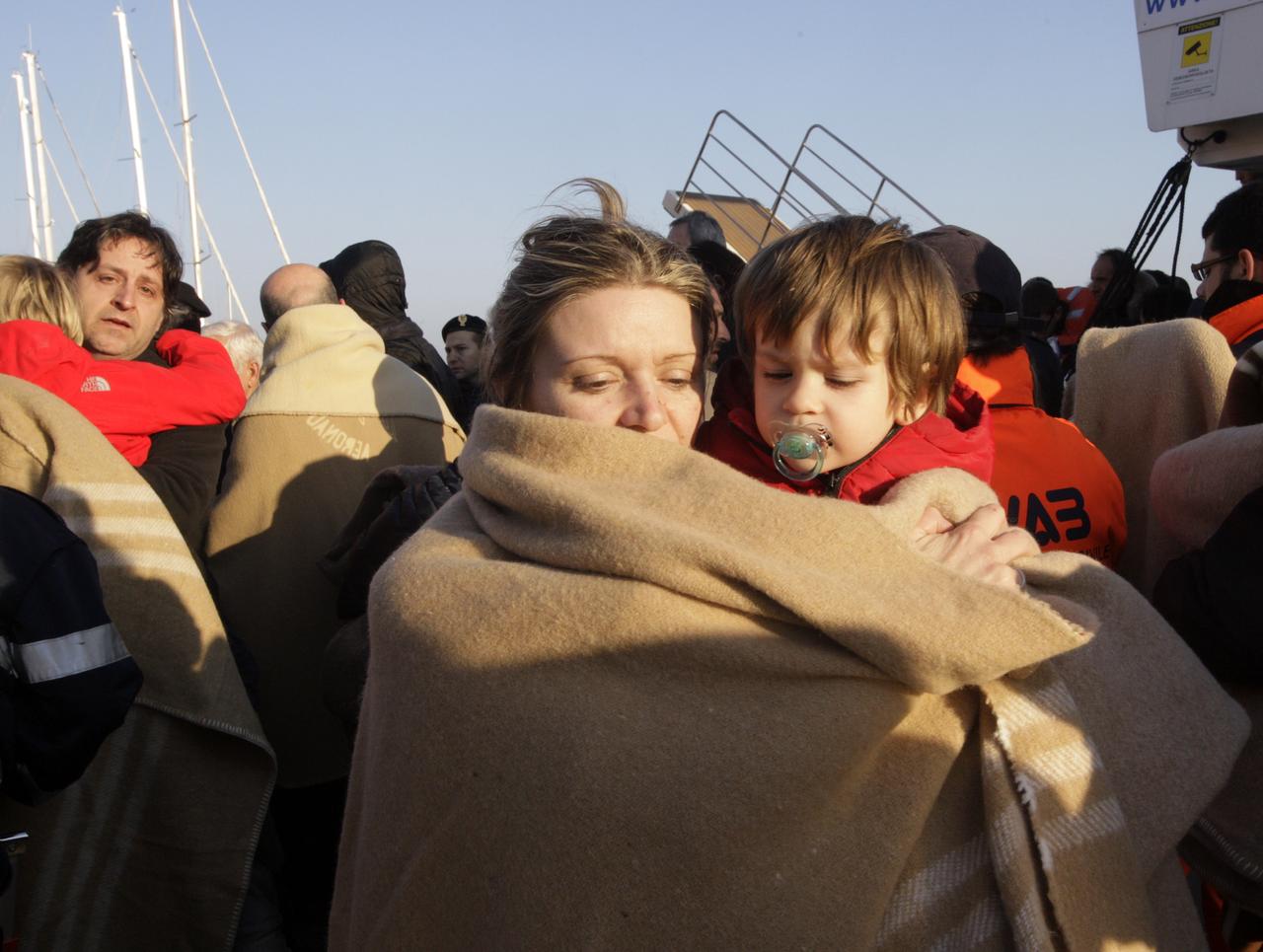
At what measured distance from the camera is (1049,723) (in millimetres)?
1457

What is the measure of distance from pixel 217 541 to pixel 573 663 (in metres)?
2.70

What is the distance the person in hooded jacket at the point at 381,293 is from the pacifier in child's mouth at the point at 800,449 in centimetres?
381

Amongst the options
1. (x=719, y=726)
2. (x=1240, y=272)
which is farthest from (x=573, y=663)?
(x=1240, y=272)

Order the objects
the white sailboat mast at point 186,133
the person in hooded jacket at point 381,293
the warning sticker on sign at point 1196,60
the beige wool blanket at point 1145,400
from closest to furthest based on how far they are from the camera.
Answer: the beige wool blanket at point 1145,400 < the warning sticker on sign at point 1196,60 < the person in hooded jacket at point 381,293 < the white sailboat mast at point 186,133

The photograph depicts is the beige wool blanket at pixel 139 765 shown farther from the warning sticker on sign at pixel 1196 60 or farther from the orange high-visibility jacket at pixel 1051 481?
the warning sticker on sign at pixel 1196 60

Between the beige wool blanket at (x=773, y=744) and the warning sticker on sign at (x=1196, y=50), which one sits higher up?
the warning sticker on sign at (x=1196, y=50)

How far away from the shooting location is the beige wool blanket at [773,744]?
1.42m

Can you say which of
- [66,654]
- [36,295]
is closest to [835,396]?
[66,654]

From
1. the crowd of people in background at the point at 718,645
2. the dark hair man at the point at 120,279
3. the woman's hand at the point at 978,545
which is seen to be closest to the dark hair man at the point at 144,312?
the dark hair man at the point at 120,279

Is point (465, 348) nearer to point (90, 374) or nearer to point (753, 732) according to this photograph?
point (90, 374)

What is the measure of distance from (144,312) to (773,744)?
343 cm

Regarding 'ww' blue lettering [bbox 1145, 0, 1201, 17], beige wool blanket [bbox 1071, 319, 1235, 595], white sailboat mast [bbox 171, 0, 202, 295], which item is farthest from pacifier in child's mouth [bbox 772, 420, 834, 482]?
white sailboat mast [bbox 171, 0, 202, 295]

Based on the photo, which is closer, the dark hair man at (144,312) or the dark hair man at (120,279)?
the dark hair man at (144,312)

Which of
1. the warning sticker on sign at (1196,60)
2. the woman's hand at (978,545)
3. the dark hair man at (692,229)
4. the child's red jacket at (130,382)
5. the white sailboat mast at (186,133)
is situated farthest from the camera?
the white sailboat mast at (186,133)
